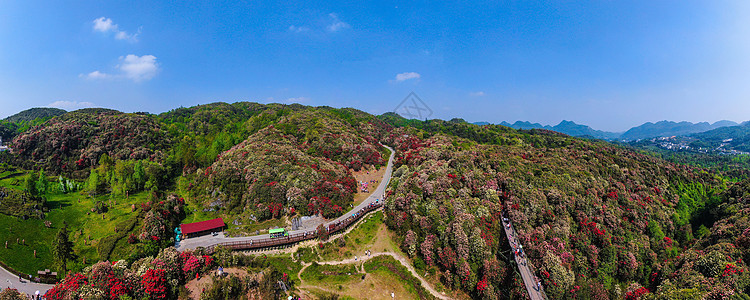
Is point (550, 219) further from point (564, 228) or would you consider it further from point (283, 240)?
point (283, 240)

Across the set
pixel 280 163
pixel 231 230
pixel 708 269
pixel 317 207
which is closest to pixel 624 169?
pixel 708 269

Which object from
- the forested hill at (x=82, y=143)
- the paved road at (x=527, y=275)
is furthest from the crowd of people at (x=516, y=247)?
the forested hill at (x=82, y=143)

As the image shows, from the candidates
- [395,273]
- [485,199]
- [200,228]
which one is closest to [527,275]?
[485,199]

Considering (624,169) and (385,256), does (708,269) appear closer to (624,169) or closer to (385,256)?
(624,169)

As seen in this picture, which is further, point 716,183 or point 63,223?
point 716,183

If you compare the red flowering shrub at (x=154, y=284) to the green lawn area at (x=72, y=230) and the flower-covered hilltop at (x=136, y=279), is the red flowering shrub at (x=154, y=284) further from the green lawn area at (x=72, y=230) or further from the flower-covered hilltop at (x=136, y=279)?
the green lawn area at (x=72, y=230)

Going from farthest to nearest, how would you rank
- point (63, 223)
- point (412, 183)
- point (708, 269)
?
point (412, 183) < point (63, 223) < point (708, 269)
